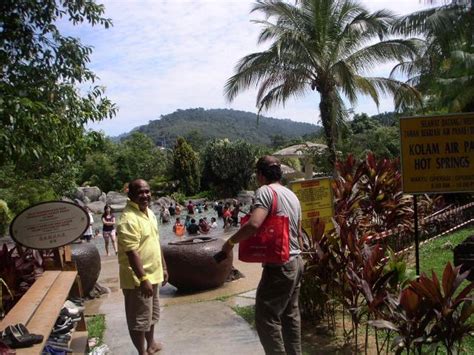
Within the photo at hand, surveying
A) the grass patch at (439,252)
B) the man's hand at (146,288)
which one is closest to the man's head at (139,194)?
the man's hand at (146,288)

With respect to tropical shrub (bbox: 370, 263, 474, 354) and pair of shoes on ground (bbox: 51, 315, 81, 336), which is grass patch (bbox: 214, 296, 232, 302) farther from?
tropical shrub (bbox: 370, 263, 474, 354)

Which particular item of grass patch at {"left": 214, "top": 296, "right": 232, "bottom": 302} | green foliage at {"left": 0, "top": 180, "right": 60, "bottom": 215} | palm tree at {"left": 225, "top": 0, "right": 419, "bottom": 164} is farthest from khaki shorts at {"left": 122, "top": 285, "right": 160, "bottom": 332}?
green foliage at {"left": 0, "top": 180, "right": 60, "bottom": 215}

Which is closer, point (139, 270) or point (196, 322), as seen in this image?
point (139, 270)

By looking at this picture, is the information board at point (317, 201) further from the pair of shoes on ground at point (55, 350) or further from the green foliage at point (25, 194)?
the green foliage at point (25, 194)

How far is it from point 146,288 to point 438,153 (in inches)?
117

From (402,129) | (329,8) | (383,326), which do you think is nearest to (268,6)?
(329,8)

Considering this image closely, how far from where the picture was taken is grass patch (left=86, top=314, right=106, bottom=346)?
5398 mm

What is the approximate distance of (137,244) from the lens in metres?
4.19

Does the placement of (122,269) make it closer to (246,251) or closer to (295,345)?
(246,251)

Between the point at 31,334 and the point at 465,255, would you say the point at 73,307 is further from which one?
the point at 465,255

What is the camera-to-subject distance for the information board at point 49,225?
4379mm

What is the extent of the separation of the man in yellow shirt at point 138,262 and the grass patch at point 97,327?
112 cm

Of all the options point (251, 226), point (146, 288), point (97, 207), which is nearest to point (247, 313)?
point (146, 288)

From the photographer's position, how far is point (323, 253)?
500 cm
